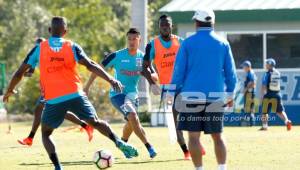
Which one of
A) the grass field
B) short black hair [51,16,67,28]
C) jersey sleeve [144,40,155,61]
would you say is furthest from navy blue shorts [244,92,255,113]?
short black hair [51,16,67,28]

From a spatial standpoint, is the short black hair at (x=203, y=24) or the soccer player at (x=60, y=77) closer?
the short black hair at (x=203, y=24)

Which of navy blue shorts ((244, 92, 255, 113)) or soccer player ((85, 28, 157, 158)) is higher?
soccer player ((85, 28, 157, 158))

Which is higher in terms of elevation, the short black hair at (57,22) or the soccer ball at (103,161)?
the short black hair at (57,22)

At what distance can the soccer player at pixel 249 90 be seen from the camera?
2634 cm

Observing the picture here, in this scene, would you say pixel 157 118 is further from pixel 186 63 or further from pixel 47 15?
pixel 47 15

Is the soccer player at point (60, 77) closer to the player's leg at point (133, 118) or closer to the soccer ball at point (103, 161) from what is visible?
the soccer ball at point (103, 161)

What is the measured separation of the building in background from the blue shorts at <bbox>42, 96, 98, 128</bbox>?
53.1 ft

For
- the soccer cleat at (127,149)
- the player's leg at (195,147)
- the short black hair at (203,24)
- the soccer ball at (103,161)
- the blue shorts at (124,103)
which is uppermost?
the short black hair at (203,24)

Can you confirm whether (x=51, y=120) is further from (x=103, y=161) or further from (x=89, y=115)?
(x=103, y=161)

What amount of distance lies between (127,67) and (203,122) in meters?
4.56

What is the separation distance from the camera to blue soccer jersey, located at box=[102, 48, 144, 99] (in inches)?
590

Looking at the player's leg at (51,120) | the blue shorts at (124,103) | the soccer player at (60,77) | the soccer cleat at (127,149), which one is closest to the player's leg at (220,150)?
the soccer cleat at (127,149)

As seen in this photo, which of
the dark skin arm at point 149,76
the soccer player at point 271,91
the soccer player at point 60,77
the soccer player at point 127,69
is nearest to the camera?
the soccer player at point 60,77

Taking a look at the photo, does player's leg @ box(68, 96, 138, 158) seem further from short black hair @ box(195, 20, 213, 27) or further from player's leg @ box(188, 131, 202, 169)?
short black hair @ box(195, 20, 213, 27)
